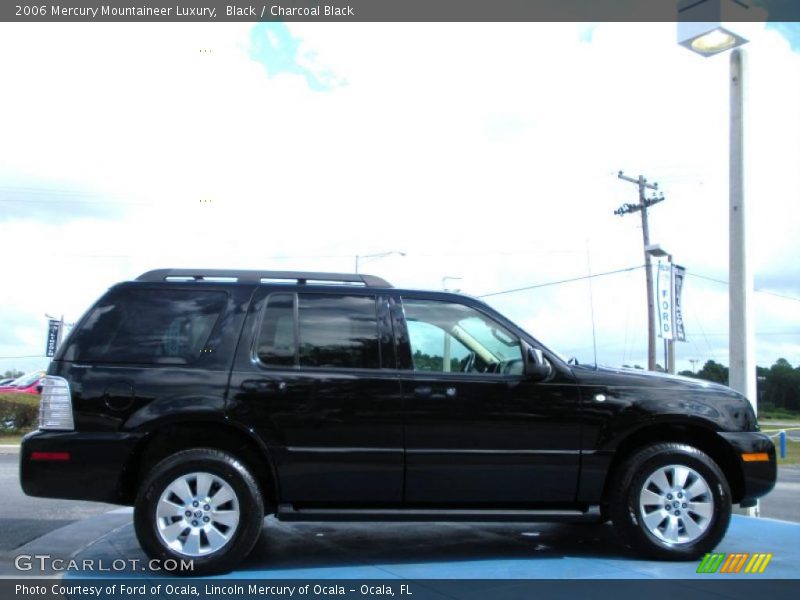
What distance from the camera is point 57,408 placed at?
→ 511cm

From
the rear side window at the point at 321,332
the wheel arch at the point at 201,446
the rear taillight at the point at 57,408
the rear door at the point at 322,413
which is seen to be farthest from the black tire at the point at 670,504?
the rear taillight at the point at 57,408

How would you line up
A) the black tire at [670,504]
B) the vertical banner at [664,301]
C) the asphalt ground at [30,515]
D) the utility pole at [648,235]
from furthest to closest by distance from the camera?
the utility pole at [648,235]
the vertical banner at [664,301]
the asphalt ground at [30,515]
the black tire at [670,504]

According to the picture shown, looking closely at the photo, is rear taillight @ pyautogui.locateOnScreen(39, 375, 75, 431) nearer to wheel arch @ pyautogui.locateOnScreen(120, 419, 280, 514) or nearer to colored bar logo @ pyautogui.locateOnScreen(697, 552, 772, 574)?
wheel arch @ pyautogui.locateOnScreen(120, 419, 280, 514)

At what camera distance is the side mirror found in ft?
17.9

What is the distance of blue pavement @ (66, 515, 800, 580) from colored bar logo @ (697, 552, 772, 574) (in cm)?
7

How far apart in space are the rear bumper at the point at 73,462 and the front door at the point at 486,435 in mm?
1899

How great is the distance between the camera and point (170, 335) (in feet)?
17.8

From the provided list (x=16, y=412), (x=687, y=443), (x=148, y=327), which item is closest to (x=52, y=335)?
(x=16, y=412)

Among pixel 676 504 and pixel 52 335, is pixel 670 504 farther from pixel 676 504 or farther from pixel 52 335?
pixel 52 335

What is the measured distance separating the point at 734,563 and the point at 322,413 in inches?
118

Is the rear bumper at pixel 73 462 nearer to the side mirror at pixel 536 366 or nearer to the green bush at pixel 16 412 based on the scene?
the side mirror at pixel 536 366

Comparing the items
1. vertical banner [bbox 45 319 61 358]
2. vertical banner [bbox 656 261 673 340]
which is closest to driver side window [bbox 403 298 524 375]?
vertical banner [bbox 656 261 673 340]

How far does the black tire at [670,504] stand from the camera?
5402 mm

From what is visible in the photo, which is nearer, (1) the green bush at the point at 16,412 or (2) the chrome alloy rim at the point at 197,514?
(2) the chrome alloy rim at the point at 197,514
